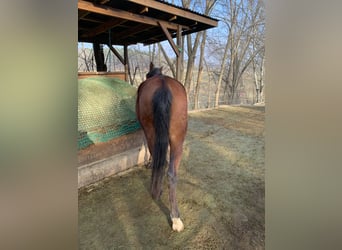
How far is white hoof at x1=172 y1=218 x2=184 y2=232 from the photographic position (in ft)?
5.70

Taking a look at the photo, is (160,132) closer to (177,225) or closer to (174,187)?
(174,187)

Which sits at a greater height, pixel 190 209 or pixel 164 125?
pixel 164 125

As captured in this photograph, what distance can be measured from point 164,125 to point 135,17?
7.29ft

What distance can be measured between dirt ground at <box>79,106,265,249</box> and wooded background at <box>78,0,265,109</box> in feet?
26.6

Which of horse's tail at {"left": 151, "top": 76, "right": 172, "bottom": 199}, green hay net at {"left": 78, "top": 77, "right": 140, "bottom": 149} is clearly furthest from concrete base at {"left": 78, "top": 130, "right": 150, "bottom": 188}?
horse's tail at {"left": 151, "top": 76, "right": 172, "bottom": 199}

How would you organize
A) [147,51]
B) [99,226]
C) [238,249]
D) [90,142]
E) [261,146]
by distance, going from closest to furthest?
[238,249] → [99,226] → [90,142] → [261,146] → [147,51]

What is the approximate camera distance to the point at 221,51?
13977 millimetres

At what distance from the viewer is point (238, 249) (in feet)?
5.03

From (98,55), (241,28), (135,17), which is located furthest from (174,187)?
(241,28)

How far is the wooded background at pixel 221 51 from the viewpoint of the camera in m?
11.3
